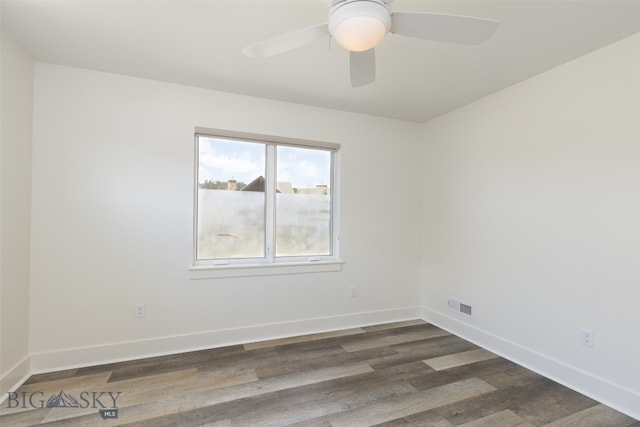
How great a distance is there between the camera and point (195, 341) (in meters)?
2.73

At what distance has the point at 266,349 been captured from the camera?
2.76 meters

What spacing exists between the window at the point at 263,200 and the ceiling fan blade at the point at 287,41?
5.22 feet

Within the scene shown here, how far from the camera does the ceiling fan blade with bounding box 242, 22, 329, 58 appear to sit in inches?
52.3

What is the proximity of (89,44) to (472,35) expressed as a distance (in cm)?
245

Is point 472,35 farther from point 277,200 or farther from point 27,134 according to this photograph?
point 27,134

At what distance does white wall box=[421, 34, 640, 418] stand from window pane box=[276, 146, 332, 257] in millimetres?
1408

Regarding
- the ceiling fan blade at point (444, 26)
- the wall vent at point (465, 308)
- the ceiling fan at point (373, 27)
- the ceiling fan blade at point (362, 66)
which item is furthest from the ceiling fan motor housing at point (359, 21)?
the wall vent at point (465, 308)

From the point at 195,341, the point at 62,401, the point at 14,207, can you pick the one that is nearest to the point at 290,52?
the point at 14,207

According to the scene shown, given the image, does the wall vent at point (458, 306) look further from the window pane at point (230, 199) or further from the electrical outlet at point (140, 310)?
the electrical outlet at point (140, 310)

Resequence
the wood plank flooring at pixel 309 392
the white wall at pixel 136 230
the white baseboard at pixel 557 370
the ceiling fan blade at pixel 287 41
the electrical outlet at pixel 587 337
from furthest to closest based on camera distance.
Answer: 1. the white wall at pixel 136 230
2. the electrical outlet at pixel 587 337
3. the white baseboard at pixel 557 370
4. the wood plank flooring at pixel 309 392
5. the ceiling fan blade at pixel 287 41

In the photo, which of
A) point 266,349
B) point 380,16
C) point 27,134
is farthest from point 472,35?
point 27,134

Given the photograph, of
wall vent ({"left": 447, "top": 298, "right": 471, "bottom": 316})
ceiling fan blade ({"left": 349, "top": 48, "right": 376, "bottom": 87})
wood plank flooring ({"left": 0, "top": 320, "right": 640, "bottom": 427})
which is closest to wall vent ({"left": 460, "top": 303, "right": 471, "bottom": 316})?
wall vent ({"left": 447, "top": 298, "right": 471, "bottom": 316})

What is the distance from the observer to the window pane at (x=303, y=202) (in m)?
3.20

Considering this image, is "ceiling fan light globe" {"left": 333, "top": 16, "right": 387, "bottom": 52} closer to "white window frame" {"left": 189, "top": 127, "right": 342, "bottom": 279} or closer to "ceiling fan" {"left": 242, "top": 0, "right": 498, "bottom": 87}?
"ceiling fan" {"left": 242, "top": 0, "right": 498, "bottom": 87}
